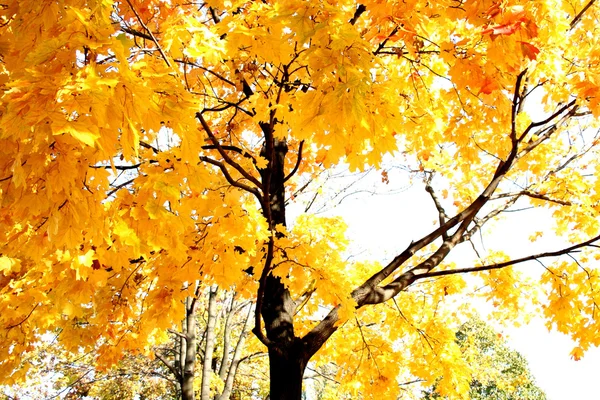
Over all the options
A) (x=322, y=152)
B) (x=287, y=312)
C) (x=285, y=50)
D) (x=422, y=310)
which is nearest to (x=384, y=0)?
(x=285, y=50)

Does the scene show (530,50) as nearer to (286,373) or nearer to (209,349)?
(286,373)

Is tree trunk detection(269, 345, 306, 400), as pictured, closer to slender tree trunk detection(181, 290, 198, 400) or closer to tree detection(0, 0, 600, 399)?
tree detection(0, 0, 600, 399)

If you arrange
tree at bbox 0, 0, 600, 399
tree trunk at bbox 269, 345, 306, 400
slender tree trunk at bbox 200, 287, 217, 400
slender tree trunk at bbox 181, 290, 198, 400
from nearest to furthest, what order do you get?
1. tree at bbox 0, 0, 600, 399
2. tree trunk at bbox 269, 345, 306, 400
3. slender tree trunk at bbox 181, 290, 198, 400
4. slender tree trunk at bbox 200, 287, 217, 400

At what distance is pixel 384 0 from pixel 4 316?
3.94 meters

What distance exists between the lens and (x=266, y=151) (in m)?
3.76

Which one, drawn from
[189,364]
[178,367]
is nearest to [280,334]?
[189,364]

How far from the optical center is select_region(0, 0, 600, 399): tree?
1549 mm

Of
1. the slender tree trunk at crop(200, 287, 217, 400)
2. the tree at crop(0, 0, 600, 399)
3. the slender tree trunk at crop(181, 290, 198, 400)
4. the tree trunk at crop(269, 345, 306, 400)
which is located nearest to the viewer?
the tree at crop(0, 0, 600, 399)

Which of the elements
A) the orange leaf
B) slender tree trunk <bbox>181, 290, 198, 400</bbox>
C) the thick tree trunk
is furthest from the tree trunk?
slender tree trunk <bbox>181, 290, 198, 400</bbox>

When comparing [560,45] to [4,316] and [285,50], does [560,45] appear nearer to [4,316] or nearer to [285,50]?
[285,50]

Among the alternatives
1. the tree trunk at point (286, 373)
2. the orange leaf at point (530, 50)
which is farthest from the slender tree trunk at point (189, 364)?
the orange leaf at point (530, 50)

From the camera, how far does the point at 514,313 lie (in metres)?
6.39

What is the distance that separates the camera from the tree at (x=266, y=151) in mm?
1549

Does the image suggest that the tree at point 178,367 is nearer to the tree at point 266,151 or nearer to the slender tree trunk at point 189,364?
the slender tree trunk at point 189,364
